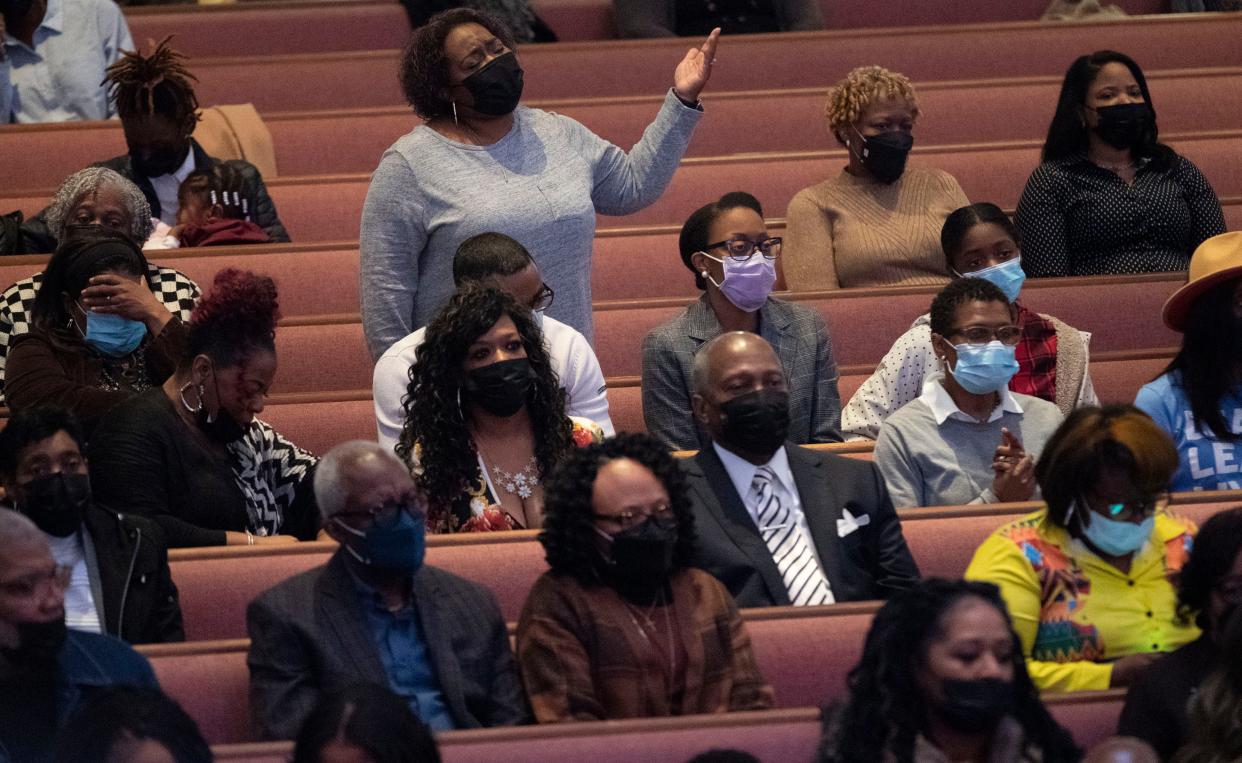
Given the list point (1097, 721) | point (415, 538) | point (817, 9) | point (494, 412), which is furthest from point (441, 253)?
point (817, 9)

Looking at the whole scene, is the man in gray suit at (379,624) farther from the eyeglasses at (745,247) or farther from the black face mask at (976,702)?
the eyeglasses at (745,247)

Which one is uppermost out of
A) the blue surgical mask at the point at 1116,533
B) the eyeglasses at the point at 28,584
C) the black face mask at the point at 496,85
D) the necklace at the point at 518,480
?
the black face mask at the point at 496,85

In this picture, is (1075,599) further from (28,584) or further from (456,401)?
(28,584)

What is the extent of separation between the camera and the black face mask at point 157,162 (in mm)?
4738

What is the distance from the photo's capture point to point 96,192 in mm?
A: 4230

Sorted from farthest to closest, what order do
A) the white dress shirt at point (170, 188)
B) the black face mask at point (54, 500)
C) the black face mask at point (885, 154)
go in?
the white dress shirt at point (170, 188), the black face mask at point (885, 154), the black face mask at point (54, 500)

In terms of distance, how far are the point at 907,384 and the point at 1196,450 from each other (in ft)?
1.90

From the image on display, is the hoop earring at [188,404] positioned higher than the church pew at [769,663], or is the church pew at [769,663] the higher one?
the hoop earring at [188,404]

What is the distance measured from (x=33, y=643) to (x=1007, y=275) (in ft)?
7.14

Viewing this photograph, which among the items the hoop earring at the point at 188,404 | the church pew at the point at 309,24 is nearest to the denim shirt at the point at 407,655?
the hoop earring at the point at 188,404

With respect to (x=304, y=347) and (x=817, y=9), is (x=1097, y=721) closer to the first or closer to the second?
(x=304, y=347)

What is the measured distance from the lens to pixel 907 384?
12.9 feet

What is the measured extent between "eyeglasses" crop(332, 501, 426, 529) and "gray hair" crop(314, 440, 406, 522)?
18mm

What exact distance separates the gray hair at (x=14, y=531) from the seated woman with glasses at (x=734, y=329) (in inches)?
54.1
